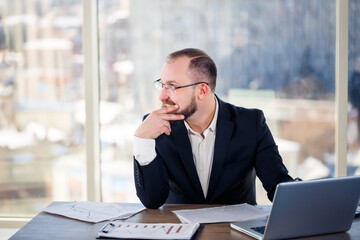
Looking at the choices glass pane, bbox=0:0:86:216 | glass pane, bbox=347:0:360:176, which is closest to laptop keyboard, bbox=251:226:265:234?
glass pane, bbox=347:0:360:176

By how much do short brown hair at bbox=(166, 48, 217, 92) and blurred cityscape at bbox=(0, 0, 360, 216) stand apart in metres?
1.38

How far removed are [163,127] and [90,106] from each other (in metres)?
1.63

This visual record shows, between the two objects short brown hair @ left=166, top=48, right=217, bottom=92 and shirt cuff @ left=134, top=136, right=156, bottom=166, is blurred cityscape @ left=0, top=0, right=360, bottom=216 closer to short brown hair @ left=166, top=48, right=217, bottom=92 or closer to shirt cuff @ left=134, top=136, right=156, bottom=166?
short brown hair @ left=166, top=48, right=217, bottom=92

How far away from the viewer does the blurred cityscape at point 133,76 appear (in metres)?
4.01

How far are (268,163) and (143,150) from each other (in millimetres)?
613

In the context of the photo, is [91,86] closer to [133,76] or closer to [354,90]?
[133,76]

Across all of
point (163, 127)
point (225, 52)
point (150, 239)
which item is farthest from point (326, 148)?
point (150, 239)

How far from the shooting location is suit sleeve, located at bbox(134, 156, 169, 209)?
7.63ft

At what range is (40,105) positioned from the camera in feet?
13.6

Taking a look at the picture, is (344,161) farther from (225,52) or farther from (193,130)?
(193,130)

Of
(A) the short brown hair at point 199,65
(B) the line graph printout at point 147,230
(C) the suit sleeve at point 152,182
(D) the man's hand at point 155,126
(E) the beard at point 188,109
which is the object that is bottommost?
(B) the line graph printout at point 147,230

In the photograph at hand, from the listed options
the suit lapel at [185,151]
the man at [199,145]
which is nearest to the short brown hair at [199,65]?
the man at [199,145]

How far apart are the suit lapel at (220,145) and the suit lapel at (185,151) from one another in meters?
0.07

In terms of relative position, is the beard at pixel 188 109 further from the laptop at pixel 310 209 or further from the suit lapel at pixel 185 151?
the laptop at pixel 310 209
